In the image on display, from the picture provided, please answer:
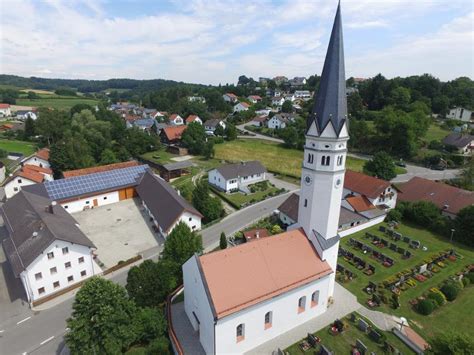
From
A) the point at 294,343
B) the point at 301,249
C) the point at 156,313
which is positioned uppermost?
the point at 301,249

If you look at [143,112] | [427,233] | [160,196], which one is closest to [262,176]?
[160,196]

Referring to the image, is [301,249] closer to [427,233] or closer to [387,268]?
[387,268]

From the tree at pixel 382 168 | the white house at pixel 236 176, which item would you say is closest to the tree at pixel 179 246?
the white house at pixel 236 176

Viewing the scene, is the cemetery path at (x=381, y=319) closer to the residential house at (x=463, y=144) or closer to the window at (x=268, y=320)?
the window at (x=268, y=320)

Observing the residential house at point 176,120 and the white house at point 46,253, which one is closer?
the white house at point 46,253

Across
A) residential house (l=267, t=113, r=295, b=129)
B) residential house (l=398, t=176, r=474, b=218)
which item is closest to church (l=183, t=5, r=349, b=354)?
residential house (l=398, t=176, r=474, b=218)

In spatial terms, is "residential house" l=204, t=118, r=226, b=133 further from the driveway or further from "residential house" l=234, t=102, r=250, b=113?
the driveway

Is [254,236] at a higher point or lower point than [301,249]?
lower

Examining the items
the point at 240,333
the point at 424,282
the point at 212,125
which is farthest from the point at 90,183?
the point at 212,125
